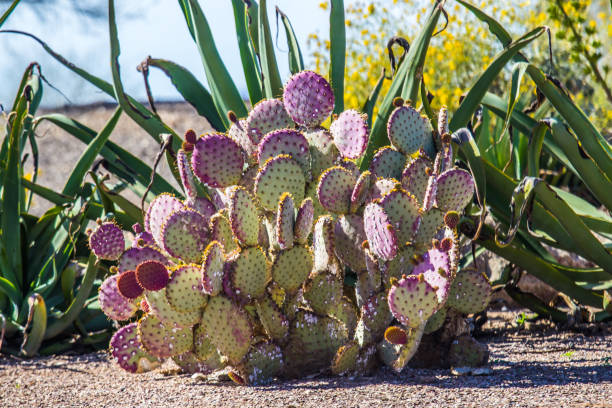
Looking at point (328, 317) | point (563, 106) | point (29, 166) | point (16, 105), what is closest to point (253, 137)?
point (328, 317)

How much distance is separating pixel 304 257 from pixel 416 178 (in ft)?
1.59

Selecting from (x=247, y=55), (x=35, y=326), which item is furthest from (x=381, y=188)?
(x=35, y=326)

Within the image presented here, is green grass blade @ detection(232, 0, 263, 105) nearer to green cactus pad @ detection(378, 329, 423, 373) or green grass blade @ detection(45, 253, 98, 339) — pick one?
green grass blade @ detection(45, 253, 98, 339)

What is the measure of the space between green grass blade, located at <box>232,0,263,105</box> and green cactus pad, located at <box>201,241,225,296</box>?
1063 mm

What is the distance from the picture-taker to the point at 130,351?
8.09 ft

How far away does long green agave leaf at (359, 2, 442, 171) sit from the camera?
2.61 m

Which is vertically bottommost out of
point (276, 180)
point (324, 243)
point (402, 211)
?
point (324, 243)

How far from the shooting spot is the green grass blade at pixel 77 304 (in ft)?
9.93

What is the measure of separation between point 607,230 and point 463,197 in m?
0.97

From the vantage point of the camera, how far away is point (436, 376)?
88.3 inches

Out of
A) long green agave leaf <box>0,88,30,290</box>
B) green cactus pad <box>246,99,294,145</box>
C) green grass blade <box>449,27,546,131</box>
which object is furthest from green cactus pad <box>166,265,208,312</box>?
long green agave leaf <box>0,88,30,290</box>

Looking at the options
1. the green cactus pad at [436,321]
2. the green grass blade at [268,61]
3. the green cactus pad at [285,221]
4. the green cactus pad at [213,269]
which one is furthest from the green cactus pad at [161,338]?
the green grass blade at [268,61]

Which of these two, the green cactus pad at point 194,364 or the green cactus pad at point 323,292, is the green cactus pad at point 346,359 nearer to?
the green cactus pad at point 323,292

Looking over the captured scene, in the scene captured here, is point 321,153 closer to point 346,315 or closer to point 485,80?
point 346,315
